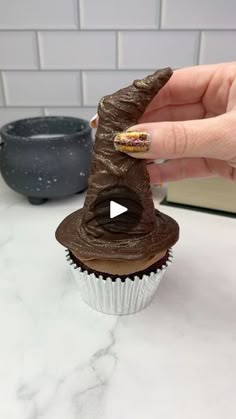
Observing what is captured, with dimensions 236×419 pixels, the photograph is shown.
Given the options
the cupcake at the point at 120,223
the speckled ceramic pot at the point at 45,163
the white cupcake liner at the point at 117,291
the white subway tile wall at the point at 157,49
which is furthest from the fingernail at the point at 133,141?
the white subway tile wall at the point at 157,49

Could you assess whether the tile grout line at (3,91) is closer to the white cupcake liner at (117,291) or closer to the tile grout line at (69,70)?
the tile grout line at (69,70)

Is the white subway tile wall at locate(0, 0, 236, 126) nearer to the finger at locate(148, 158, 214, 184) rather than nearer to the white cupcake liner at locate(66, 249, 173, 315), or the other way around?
the finger at locate(148, 158, 214, 184)

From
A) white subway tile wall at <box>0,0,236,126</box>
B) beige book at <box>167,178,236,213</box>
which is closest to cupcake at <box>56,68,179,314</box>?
beige book at <box>167,178,236,213</box>

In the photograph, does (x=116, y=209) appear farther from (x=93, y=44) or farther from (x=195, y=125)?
(x=93, y=44)

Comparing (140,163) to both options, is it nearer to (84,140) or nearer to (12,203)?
(84,140)

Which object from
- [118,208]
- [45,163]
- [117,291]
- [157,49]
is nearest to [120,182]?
[118,208]
